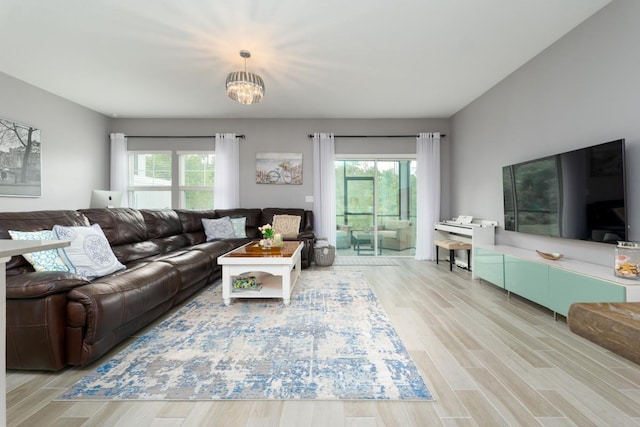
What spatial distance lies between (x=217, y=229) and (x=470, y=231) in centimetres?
374

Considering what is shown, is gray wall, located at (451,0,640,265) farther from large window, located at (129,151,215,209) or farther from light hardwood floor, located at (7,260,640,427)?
large window, located at (129,151,215,209)

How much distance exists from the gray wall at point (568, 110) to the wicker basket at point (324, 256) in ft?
7.76

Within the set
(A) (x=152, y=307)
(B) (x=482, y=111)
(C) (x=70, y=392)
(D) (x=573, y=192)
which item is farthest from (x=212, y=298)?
(B) (x=482, y=111)

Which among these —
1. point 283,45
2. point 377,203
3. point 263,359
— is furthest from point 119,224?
point 377,203

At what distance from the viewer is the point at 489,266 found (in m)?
3.47

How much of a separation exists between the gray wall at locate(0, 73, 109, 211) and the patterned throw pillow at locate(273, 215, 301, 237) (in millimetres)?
3234

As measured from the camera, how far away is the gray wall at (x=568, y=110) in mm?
2270

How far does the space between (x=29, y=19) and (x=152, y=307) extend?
111 inches

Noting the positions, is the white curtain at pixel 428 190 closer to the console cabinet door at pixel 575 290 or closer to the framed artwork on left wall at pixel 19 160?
the console cabinet door at pixel 575 290

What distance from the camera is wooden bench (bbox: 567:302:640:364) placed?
0.39m

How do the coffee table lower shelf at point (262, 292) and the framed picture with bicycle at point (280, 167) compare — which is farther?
the framed picture with bicycle at point (280, 167)

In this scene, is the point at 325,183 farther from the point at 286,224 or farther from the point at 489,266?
the point at 489,266

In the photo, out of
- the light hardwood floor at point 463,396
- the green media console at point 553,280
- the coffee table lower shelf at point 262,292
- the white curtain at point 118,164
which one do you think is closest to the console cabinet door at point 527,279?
the green media console at point 553,280

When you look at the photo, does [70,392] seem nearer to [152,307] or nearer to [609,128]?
[152,307]
